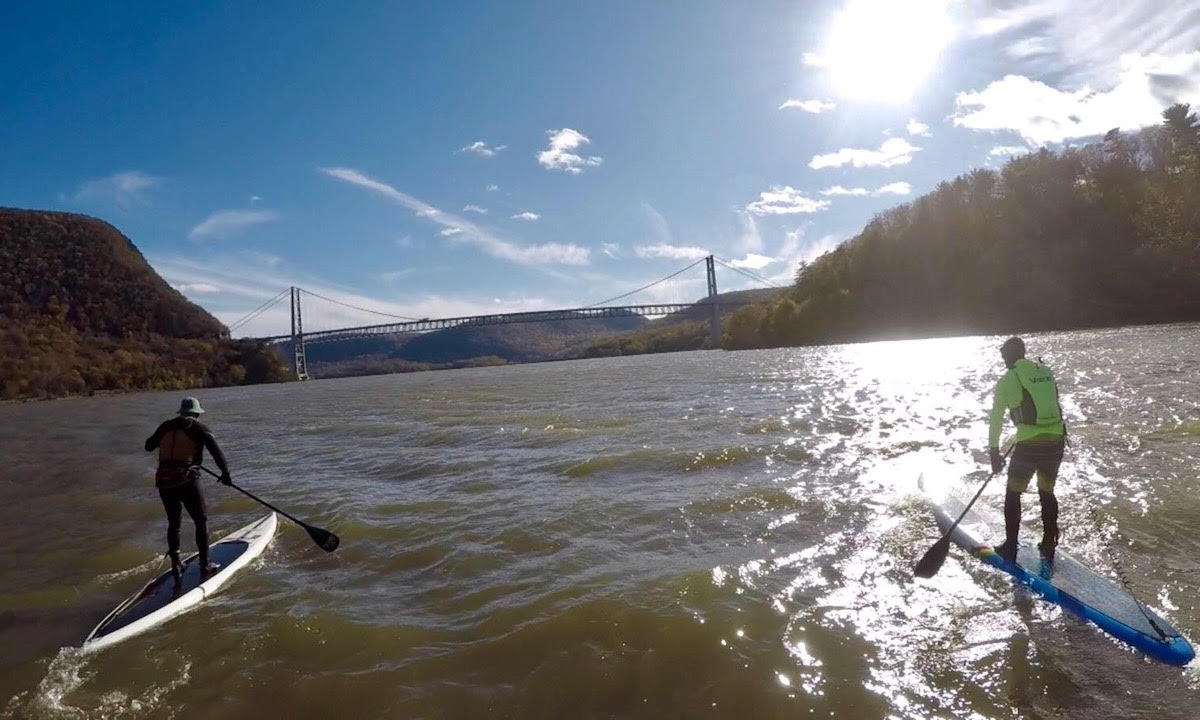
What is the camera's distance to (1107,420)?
1289cm

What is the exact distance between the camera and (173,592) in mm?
6727

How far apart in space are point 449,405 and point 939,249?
6087 centimetres

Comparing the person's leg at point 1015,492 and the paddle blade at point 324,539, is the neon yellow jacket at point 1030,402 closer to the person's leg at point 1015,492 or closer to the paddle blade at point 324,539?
the person's leg at point 1015,492

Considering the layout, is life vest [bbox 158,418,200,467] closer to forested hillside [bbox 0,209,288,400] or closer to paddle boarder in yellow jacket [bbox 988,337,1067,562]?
paddle boarder in yellow jacket [bbox 988,337,1067,562]

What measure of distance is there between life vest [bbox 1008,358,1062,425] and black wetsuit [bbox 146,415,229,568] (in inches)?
319

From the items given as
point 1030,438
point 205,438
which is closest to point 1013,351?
point 1030,438

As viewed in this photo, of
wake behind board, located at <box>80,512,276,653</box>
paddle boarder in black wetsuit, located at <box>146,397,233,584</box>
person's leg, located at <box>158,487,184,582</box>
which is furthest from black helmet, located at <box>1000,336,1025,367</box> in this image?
person's leg, located at <box>158,487,184,582</box>

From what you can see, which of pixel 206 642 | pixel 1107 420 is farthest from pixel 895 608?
pixel 1107 420

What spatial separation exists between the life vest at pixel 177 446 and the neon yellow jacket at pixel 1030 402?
8138 millimetres

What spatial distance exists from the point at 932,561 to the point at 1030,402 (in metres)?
1.77

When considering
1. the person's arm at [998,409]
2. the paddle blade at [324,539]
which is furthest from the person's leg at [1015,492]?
the paddle blade at [324,539]

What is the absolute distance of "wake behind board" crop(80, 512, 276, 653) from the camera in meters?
5.89

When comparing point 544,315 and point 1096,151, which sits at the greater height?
point 1096,151

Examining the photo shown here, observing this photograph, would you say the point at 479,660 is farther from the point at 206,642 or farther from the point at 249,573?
the point at 249,573
